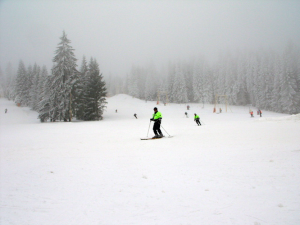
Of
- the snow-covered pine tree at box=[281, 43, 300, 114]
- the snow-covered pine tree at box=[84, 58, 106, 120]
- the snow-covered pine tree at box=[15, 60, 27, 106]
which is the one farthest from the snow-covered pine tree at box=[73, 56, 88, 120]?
the snow-covered pine tree at box=[281, 43, 300, 114]

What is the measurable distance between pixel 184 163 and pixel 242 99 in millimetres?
66613

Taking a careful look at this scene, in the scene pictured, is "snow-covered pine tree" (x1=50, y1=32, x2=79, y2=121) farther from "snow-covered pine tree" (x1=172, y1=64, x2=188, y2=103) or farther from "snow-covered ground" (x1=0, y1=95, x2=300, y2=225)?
"snow-covered pine tree" (x1=172, y1=64, x2=188, y2=103)

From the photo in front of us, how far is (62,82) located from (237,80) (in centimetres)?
5767

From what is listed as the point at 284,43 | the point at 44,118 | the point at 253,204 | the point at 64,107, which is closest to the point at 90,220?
the point at 253,204

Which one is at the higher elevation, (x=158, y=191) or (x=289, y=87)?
(x=289, y=87)

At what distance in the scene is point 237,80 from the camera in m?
63.5

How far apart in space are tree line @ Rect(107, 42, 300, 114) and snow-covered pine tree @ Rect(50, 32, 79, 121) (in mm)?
40160

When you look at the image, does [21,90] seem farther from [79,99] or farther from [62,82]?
[62,82]

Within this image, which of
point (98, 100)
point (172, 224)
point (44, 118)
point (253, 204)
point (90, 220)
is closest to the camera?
point (172, 224)

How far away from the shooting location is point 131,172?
5383 millimetres

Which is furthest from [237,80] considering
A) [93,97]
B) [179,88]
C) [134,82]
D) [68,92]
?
[68,92]

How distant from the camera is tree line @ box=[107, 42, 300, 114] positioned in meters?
46.6

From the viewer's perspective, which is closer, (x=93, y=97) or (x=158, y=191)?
(x=158, y=191)

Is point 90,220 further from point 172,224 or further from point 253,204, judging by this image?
point 253,204
